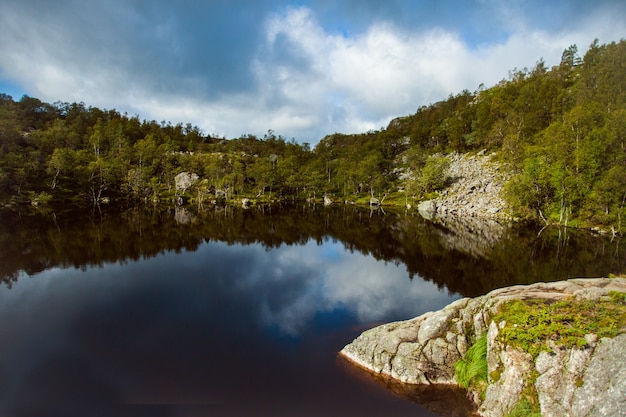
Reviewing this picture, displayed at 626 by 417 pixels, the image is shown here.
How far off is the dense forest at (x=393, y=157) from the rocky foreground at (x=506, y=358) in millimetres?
51543

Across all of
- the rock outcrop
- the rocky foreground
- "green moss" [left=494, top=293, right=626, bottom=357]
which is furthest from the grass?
the rock outcrop

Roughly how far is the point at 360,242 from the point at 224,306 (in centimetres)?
2967

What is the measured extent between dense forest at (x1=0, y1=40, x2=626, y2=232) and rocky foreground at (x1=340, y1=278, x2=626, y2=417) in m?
51.5

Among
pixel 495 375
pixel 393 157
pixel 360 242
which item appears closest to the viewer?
pixel 495 375

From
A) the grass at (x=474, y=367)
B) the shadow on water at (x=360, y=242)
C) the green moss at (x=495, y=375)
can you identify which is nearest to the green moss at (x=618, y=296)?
the grass at (x=474, y=367)

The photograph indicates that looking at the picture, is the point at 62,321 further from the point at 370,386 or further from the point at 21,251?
the point at 21,251

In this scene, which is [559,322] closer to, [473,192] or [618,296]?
[618,296]

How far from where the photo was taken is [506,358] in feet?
37.4

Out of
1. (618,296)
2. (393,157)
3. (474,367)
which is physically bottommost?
(474,367)

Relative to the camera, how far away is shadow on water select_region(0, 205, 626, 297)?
31.2 meters

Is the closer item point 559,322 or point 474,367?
point 559,322

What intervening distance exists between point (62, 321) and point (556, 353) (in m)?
26.7

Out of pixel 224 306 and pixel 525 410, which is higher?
pixel 525 410

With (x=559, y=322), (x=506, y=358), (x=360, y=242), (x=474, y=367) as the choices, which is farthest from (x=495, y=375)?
(x=360, y=242)
